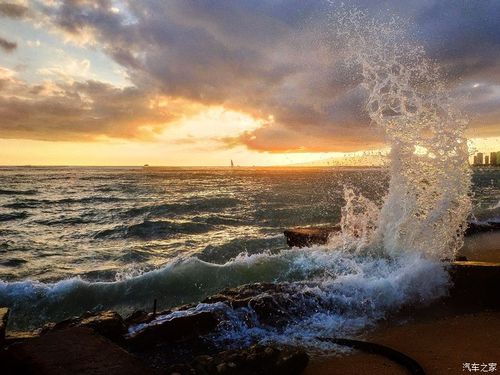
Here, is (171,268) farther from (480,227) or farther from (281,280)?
(480,227)

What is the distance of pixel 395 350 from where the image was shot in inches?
175

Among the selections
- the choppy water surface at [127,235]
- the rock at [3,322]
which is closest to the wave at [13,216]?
the choppy water surface at [127,235]

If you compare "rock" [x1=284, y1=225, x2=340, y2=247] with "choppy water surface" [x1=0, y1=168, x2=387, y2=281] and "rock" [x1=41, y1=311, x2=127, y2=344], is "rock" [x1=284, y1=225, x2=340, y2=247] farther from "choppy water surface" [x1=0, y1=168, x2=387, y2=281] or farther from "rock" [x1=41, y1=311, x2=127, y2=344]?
"rock" [x1=41, y1=311, x2=127, y2=344]

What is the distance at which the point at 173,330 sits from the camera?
4.96 metres

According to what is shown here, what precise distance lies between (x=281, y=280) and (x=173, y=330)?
4093 mm

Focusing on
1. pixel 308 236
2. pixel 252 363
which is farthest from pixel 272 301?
pixel 308 236

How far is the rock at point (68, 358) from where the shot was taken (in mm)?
2938

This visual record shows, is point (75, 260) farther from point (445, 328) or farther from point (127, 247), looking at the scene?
point (445, 328)

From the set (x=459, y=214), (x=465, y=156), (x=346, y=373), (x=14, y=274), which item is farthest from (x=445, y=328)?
(x=14, y=274)

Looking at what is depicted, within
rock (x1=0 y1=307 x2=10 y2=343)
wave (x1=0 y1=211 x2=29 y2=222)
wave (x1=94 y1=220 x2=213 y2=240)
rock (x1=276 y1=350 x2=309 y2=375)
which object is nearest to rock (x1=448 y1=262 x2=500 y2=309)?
rock (x1=276 y1=350 x2=309 y2=375)

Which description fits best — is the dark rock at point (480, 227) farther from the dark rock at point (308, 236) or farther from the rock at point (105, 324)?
the rock at point (105, 324)

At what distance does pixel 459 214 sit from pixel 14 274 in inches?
474

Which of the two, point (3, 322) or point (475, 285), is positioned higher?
point (3, 322)

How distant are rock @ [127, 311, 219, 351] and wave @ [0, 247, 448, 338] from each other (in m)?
0.34
